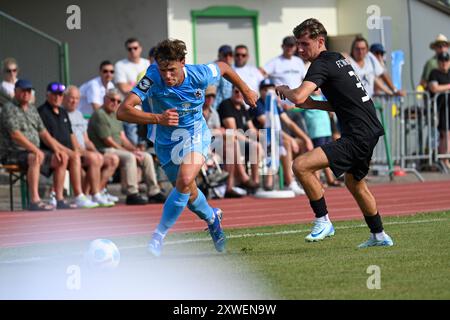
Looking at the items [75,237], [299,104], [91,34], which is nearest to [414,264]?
[299,104]

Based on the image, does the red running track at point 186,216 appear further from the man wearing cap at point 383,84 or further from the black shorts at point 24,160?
the man wearing cap at point 383,84

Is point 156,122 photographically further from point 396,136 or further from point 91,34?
point 91,34

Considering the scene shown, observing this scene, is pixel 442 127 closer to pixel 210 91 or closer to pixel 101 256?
pixel 210 91

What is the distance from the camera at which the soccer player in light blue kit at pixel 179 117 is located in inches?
402

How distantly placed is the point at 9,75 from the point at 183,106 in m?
8.40

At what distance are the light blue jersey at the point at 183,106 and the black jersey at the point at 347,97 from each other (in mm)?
1086

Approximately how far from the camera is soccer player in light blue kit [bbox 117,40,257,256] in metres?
10.2

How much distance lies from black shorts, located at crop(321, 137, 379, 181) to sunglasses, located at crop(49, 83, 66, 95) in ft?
23.6

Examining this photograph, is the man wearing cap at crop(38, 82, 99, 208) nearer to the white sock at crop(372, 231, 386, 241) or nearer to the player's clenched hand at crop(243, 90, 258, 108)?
the player's clenched hand at crop(243, 90, 258, 108)

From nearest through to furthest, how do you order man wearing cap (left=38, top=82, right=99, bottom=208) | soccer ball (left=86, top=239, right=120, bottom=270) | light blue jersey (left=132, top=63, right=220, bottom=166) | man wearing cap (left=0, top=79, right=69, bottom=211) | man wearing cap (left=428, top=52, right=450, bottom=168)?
1. soccer ball (left=86, top=239, right=120, bottom=270)
2. light blue jersey (left=132, top=63, right=220, bottom=166)
3. man wearing cap (left=0, top=79, right=69, bottom=211)
4. man wearing cap (left=38, top=82, right=99, bottom=208)
5. man wearing cap (left=428, top=52, right=450, bottom=168)

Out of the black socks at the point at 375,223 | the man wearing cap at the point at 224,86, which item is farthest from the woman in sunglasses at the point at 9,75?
the black socks at the point at 375,223

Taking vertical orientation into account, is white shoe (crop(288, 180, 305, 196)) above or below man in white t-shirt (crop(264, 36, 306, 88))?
below

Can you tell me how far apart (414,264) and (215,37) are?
648 inches

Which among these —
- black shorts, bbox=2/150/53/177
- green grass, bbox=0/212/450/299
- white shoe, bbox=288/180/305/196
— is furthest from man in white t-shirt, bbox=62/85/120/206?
green grass, bbox=0/212/450/299
